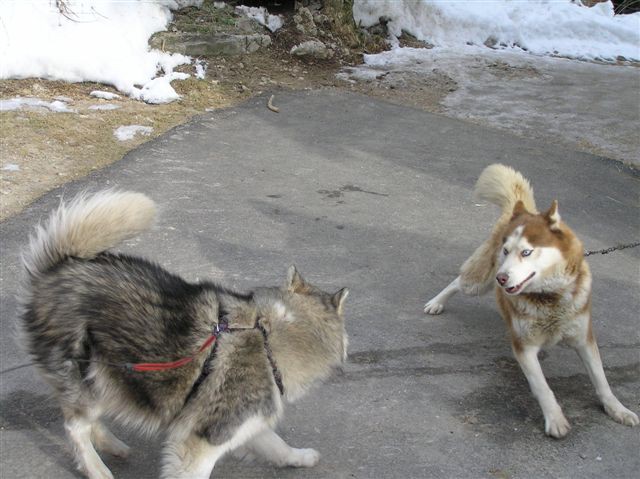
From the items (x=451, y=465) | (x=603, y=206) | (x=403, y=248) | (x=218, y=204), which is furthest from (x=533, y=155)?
(x=451, y=465)

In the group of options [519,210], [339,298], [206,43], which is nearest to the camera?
[339,298]

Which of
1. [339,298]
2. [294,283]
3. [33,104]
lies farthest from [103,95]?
[339,298]

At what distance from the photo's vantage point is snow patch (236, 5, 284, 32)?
11797mm

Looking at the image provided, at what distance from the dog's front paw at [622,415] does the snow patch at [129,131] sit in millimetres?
5891

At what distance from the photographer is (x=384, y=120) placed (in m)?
9.66

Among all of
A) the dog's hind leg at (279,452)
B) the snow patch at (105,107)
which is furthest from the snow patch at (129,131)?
the dog's hind leg at (279,452)

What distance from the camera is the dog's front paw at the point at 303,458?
11.4ft

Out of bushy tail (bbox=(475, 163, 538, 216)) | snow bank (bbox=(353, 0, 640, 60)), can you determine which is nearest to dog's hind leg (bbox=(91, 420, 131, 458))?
bushy tail (bbox=(475, 163, 538, 216))

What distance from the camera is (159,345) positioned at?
3.06 meters

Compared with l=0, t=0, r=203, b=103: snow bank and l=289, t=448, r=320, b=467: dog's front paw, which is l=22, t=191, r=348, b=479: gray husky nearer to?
l=289, t=448, r=320, b=467: dog's front paw

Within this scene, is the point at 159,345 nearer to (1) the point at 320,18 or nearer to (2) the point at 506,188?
(2) the point at 506,188

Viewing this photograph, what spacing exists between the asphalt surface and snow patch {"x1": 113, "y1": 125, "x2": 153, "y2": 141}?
1.06 ft

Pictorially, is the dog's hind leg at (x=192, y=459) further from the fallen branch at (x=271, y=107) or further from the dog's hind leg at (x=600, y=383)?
the fallen branch at (x=271, y=107)

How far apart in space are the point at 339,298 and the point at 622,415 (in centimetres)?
192
